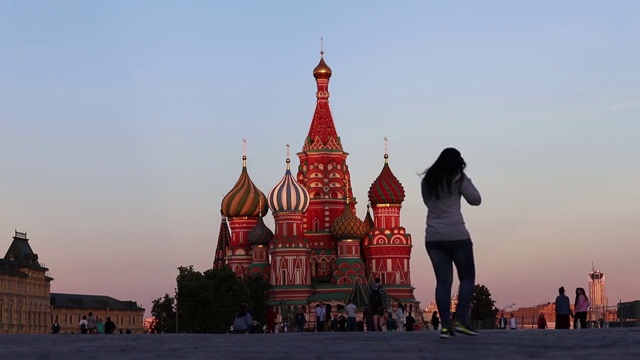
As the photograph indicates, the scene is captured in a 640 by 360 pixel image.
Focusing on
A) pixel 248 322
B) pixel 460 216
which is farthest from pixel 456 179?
pixel 248 322

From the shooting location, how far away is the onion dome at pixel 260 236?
101 m

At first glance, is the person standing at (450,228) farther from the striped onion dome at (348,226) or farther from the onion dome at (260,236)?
the onion dome at (260,236)

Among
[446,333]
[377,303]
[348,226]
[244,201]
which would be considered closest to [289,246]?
[348,226]

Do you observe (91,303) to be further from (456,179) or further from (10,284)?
(456,179)

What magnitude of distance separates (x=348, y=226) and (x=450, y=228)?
Answer: 85080mm

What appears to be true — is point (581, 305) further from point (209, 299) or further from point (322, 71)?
point (322, 71)

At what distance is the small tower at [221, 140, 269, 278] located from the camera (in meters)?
103

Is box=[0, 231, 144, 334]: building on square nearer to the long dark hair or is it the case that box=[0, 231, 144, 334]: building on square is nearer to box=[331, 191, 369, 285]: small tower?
box=[331, 191, 369, 285]: small tower

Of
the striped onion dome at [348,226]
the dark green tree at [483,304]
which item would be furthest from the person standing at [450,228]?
the striped onion dome at [348,226]

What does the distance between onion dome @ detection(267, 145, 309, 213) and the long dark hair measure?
279ft

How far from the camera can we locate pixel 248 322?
29812 mm

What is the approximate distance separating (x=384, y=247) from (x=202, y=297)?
59.4 feet

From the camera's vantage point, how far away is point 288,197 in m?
98.5

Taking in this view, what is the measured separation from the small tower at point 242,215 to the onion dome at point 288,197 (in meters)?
5.29
